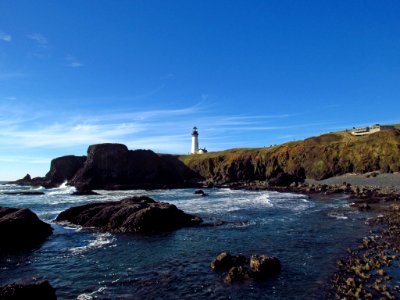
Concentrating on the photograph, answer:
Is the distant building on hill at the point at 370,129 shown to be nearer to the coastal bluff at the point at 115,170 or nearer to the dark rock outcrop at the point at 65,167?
the coastal bluff at the point at 115,170

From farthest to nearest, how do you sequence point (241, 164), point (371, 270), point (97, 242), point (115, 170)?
point (241, 164) → point (115, 170) → point (97, 242) → point (371, 270)

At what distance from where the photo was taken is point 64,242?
32.2 m

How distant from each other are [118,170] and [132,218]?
8597 centimetres

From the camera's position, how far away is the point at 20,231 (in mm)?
33469

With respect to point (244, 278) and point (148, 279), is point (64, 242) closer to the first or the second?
point (148, 279)

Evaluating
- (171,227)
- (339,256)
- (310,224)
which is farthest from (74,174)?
(339,256)

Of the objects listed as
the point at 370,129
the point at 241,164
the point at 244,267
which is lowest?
the point at 244,267

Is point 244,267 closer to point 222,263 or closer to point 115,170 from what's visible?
point 222,263

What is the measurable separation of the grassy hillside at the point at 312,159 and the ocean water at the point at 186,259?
5857 cm

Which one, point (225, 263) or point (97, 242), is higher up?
point (97, 242)

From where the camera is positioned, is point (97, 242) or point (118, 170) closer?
point (97, 242)

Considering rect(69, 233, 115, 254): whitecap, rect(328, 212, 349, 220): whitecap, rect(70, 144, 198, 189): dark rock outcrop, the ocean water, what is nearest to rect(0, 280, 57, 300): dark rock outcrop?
the ocean water

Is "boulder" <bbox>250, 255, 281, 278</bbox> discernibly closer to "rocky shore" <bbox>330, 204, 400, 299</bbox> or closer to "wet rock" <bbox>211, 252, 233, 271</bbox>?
"wet rock" <bbox>211, 252, 233, 271</bbox>

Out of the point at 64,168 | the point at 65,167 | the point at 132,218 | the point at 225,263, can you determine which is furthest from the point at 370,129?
the point at 225,263
